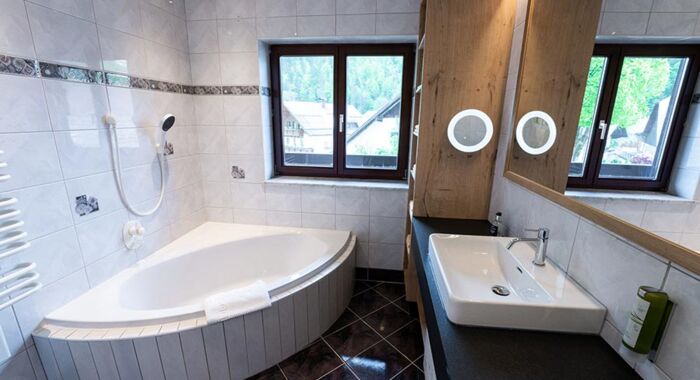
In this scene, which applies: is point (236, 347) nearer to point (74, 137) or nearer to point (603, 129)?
point (74, 137)

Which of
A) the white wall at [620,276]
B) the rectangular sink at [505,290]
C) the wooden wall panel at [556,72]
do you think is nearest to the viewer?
the white wall at [620,276]

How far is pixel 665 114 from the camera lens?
0.67 meters

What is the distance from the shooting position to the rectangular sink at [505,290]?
79cm

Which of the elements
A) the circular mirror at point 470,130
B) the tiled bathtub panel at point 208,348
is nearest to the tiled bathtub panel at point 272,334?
the tiled bathtub panel at point 208,348

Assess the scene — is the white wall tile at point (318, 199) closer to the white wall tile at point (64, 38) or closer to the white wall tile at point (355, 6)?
the white wall tile at point (355, 6)

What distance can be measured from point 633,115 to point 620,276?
43 centimetres

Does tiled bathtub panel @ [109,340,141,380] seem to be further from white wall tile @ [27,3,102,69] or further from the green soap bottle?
the green soap bottle

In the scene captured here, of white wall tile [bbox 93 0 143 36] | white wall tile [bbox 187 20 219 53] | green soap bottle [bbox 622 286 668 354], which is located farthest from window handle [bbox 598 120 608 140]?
white wall tile [bbox 187 20 219 53]

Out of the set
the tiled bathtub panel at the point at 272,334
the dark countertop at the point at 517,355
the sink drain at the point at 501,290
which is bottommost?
the tiled bathtub panel at the point at 272,334

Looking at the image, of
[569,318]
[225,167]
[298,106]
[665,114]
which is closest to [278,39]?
[298,106]

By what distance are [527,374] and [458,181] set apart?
1159 mm

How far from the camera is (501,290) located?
107 centimetres

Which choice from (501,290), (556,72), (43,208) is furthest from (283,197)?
(556,72)

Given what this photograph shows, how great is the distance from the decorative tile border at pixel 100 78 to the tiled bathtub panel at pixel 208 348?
4.00 ft
